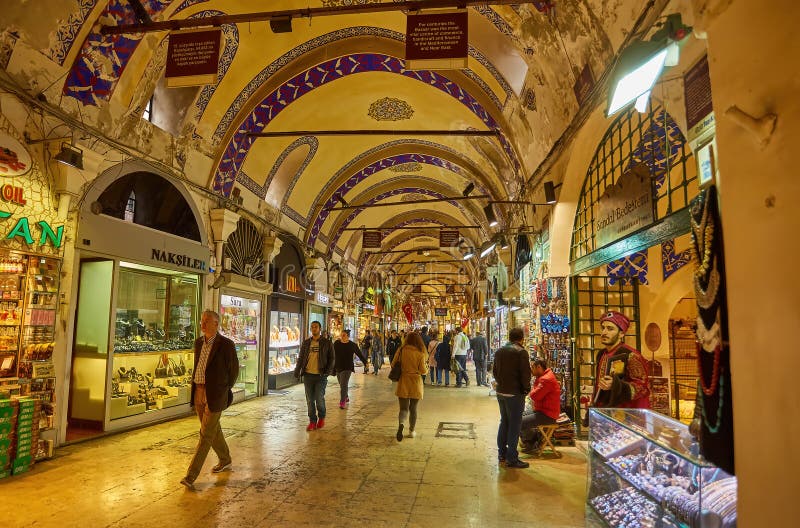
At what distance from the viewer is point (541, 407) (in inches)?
214

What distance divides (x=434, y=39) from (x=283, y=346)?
8606 mm

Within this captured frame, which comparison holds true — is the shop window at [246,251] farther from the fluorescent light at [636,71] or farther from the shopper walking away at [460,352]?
the fluorescent light at [636,71]

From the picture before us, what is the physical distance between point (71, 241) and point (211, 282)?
2.94 m

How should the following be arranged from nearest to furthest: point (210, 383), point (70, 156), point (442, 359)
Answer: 1. point (210, 383)
2. point (70, 156)
3. point (442, 359)

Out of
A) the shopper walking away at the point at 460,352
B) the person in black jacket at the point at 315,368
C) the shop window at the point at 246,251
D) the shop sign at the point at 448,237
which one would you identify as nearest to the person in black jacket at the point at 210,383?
the person in black jacket at the point at 315,368

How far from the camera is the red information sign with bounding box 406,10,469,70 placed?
4848 millimetres

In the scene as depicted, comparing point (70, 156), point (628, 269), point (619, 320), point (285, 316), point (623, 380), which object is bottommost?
point (623, 380)

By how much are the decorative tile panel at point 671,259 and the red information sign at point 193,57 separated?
7222 millimetres

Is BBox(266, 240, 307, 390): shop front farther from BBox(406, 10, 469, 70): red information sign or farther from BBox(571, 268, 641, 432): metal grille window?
BBox(406, 10, 469, 70): red information sign

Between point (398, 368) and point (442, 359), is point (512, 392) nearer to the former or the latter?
point (398, 368)

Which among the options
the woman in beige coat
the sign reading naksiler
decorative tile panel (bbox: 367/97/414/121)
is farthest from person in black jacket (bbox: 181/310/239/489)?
decorative tile panel (bbox: 367/97/414/121)

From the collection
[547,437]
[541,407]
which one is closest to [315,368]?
[541,407]

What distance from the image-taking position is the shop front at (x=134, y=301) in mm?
6258

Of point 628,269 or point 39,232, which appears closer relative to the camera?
point 39,232
